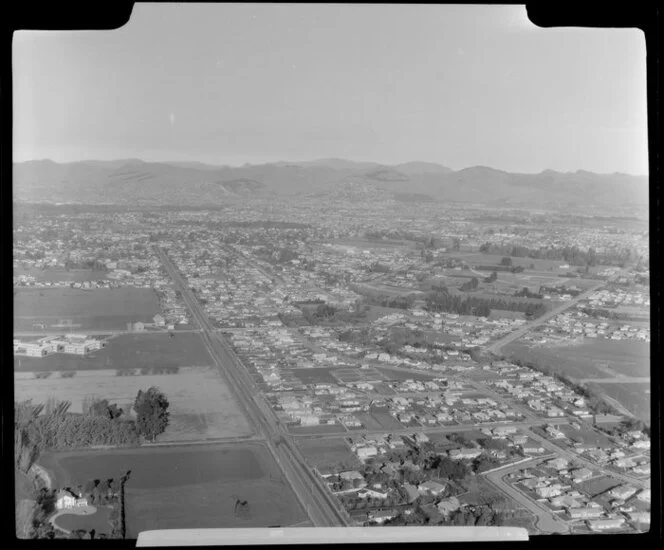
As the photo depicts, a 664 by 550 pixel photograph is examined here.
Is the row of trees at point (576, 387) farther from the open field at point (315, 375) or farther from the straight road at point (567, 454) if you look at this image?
the open field at point (315, 375)

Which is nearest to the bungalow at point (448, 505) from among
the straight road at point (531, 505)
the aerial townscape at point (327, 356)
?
the aerial townscape at point (327, 356)

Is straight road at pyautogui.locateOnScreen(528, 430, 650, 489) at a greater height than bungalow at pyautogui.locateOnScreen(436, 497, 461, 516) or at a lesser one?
greater

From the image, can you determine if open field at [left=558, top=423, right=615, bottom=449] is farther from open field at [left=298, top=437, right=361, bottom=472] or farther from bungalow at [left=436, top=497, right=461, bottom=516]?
open field at [left=298, top=437, right=361, bottom=472]

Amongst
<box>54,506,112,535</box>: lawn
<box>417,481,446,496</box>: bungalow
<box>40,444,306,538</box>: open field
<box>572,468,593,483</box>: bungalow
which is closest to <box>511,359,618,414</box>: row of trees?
<box>572,468,593,483</box>: bungalow

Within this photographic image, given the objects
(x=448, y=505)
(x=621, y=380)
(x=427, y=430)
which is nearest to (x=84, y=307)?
(x=427, y=430)

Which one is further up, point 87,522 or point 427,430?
point 427,430

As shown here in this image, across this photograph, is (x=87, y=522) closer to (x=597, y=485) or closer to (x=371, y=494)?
(x=371, y=494)
